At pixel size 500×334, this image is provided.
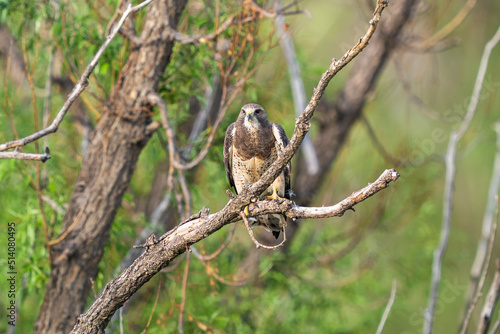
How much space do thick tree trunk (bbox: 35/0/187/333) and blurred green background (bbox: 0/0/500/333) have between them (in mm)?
229

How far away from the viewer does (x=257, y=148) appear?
12.1 ft

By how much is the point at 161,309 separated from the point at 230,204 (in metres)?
3.26

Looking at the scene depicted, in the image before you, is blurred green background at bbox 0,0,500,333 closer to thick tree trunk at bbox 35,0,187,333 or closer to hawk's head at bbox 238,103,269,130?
thick tree trunk at bbox 35,0,187,333

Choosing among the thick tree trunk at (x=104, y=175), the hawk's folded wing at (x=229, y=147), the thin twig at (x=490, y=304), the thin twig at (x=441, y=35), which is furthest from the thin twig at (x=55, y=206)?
the thin twig at (x=441, y=35)

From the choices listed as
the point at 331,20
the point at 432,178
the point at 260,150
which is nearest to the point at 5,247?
the point at 260,150

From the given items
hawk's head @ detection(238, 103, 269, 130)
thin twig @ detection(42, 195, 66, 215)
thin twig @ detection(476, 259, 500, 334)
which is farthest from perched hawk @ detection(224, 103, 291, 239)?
thin twig @ detection(42, 195, 66, 215)

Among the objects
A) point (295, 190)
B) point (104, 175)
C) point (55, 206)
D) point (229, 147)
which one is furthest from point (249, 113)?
point (295, 190)

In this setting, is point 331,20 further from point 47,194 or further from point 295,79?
point 47,194

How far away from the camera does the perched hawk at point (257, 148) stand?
3.68m

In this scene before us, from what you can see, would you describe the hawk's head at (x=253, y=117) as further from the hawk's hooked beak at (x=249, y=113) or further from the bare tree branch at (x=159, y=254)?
the bare tree branch at (x=159, y=254)

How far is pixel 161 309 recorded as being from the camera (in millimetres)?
5617

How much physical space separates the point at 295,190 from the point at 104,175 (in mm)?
2868

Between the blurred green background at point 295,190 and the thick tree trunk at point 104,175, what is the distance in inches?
9.0

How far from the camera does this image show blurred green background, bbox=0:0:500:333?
463cm
